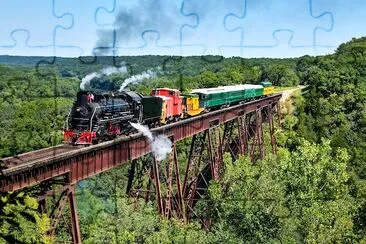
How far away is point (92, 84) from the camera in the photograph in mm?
20438

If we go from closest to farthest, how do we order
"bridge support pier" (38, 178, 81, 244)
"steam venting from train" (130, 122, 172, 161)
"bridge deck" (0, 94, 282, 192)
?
"bridge deck" (0, 94, 282, 192)
"bridge support pier" (38, 178, 81, 244)
"steam venting from train" (130, 122, 172, 161)

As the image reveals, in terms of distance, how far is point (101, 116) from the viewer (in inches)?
588

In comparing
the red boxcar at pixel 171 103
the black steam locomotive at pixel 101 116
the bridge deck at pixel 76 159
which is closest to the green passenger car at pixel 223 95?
the red boxcar at pixel 171 103

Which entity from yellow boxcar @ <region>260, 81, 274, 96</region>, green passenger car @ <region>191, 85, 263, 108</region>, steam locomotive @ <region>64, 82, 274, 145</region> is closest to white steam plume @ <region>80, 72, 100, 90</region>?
steam locomotive @ <region>64, 82, 274, 145</region>

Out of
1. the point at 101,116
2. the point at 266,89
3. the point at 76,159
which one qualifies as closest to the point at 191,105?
the point at 101,116

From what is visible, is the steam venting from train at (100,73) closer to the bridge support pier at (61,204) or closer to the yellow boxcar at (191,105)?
the yellow boxcar at (191,105)

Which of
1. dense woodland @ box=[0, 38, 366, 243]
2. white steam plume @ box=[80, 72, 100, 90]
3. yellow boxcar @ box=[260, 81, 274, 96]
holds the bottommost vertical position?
dense woodland @ box=[0, 38, 366, 243]

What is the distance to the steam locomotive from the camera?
14.4 meters

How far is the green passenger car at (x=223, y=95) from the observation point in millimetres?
26828

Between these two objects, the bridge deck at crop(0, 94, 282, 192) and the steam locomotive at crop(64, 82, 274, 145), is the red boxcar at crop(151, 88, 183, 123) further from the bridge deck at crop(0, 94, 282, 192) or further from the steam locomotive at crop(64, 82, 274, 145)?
the bridge deck at crop(0, 94, 282, 192)

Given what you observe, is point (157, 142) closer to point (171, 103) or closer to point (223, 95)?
point (171, 103)

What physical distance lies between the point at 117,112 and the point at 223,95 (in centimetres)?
1456

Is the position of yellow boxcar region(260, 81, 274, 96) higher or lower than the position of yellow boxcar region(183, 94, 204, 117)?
higher

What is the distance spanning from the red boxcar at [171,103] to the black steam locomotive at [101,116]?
9.26 ft
